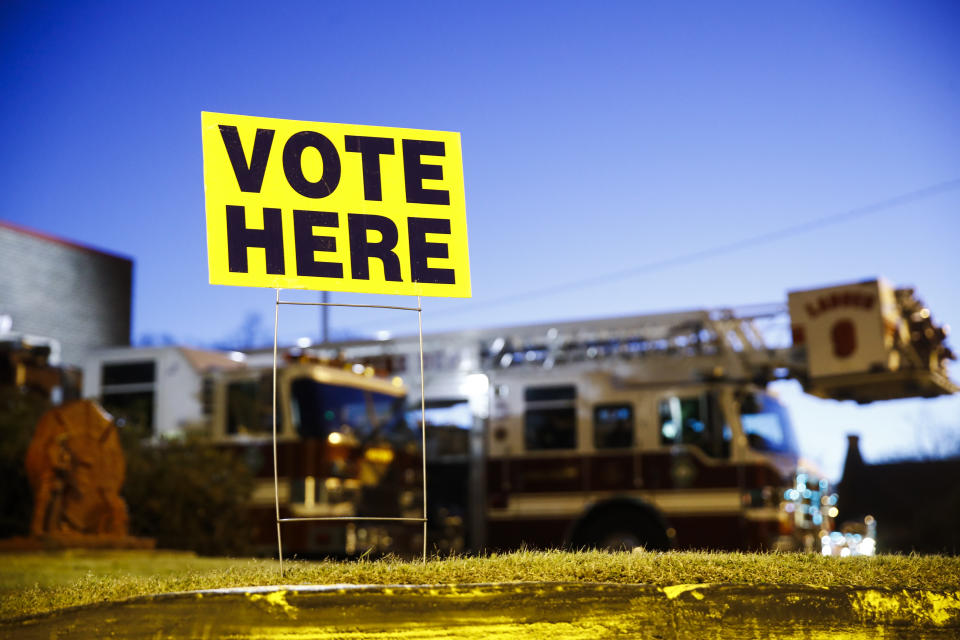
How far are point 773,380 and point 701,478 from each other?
154 cm

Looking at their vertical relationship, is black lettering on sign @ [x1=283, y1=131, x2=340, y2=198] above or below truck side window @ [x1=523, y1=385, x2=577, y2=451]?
above

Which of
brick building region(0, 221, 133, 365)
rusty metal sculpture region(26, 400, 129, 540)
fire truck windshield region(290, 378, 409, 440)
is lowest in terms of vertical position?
rusty metal sculpture region(26, 400, 129, 540)

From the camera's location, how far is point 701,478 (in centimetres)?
1365

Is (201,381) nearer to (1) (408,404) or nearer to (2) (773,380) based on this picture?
(1) (408,404)

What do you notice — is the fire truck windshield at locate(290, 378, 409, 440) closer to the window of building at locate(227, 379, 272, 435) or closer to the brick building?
the window of building at locate(227, 379, 272, 435)

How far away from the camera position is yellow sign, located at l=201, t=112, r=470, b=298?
234 inches

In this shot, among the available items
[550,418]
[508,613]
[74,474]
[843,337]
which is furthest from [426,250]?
[550,418]

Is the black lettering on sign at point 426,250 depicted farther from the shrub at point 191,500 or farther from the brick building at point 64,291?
the brick building at point 64,291

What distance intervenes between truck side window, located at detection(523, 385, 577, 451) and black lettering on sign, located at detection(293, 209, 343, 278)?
8.90 m

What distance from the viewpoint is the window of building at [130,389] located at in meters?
16.5

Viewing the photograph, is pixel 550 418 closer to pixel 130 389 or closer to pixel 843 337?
pixel 843 337

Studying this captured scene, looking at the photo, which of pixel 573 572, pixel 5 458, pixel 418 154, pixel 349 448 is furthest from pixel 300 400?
pixel 573 572

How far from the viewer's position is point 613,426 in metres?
14.4

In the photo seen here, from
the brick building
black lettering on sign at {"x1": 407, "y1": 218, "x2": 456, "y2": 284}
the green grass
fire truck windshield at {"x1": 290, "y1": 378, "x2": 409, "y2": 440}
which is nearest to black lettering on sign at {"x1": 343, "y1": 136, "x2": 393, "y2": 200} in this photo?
black lettering on sign at {"x1": 407, "y1": 218, "x2": 456, "y2": 284}
